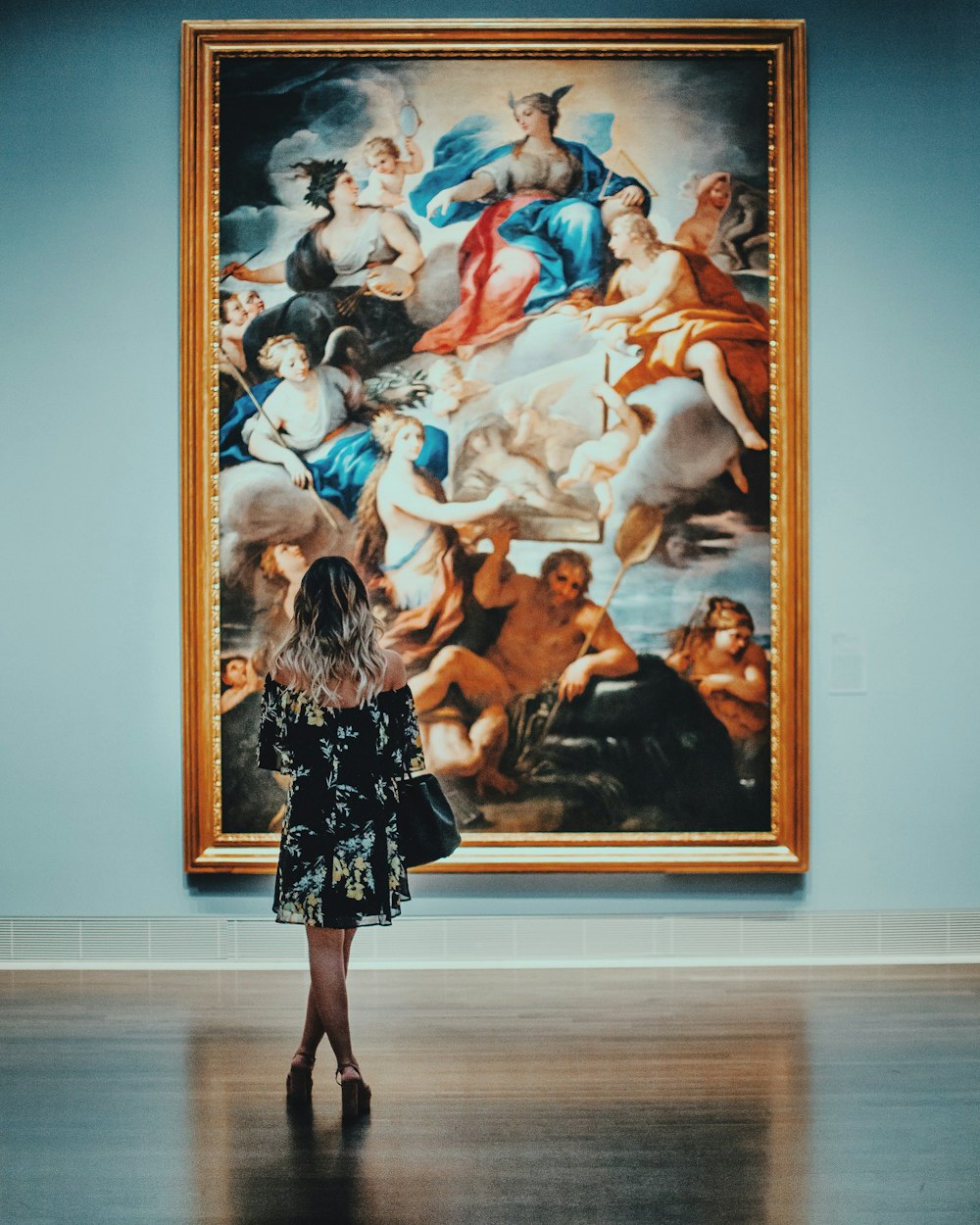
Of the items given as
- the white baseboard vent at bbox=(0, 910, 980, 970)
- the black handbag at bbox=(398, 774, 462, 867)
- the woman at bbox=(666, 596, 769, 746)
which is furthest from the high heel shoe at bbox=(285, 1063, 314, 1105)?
the woman at bbox=(666, 596, 769, 746)

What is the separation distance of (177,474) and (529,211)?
2526mm

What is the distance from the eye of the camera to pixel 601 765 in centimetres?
652

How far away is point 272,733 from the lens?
457 centimetres

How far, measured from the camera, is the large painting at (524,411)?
21.3 ft

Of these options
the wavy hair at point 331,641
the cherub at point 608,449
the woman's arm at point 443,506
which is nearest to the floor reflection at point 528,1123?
the wavy hair at point 331,641

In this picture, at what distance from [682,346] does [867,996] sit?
12.1ft

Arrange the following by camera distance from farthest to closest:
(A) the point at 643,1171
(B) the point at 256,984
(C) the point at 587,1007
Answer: (B) the point at 256,984
(C) the point at 587,1007
(A) the point at 643,1171

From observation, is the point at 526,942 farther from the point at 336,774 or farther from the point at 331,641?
the point at 331,641

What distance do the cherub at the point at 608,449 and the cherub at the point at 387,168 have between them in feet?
5.25

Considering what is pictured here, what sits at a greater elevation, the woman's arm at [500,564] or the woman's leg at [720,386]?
the woman's leg at [720,386]

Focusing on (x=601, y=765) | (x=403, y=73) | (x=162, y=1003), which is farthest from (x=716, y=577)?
(x=162, y=1003)

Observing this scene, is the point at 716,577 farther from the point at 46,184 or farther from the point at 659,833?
the point at 46,184

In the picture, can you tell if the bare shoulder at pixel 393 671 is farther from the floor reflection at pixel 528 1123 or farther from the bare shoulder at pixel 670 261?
the bare shoulder at pixel 670 261

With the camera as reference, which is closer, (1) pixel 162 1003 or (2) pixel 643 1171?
(2) pixel 643 1171
